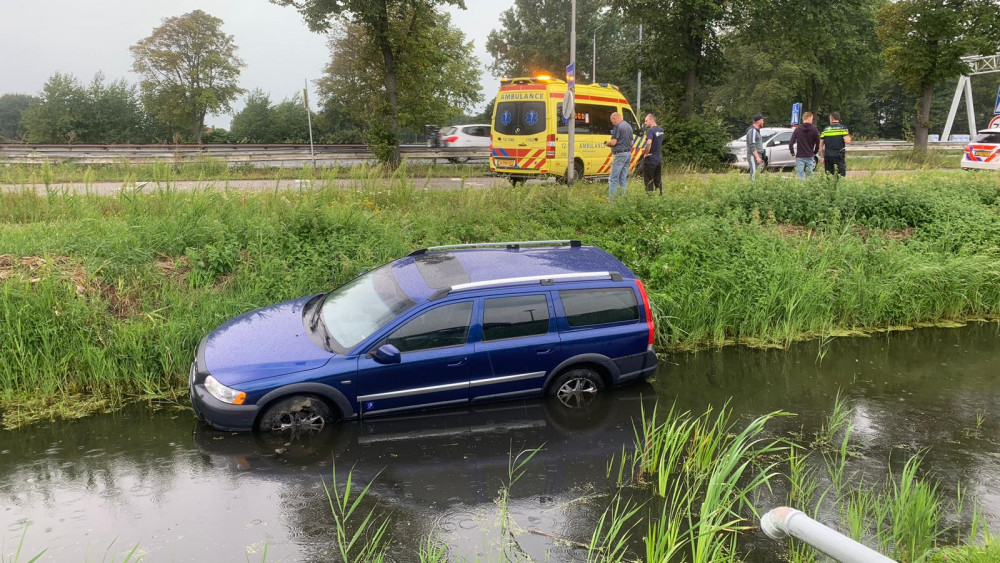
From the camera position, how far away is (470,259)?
7004 millimetres

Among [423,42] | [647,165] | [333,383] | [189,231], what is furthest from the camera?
[423,42]

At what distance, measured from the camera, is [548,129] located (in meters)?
16.4

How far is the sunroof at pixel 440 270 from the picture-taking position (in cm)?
640

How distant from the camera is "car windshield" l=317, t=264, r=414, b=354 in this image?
615cm

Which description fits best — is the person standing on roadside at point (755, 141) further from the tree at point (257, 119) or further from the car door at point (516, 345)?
the tree at point (257, 119)

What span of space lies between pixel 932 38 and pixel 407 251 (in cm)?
2545

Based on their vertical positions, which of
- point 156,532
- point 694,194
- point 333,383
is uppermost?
point 694,194

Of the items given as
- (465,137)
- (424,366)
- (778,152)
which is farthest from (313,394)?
(465,137)

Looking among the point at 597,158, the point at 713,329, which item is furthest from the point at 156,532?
the point at 597,158

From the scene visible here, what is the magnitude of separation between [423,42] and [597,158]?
30.1 ft

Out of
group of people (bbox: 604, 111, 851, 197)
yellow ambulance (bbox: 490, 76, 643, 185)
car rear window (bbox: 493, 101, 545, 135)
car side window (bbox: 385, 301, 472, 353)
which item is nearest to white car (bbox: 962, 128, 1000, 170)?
group of people (bbox: 604, 111, 851, 197)

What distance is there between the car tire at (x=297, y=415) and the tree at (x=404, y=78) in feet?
55.8

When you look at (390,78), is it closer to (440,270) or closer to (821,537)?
(440,270)

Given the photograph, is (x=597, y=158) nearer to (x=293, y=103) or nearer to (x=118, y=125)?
(x=293, y=103)
